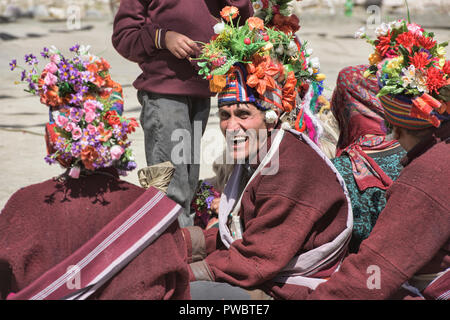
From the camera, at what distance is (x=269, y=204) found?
110 inches

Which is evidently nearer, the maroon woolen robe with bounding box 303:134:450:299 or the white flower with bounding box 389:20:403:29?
the maroon woolen robe with bounding box 303:134:450:299

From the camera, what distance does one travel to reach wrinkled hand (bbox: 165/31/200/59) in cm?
354

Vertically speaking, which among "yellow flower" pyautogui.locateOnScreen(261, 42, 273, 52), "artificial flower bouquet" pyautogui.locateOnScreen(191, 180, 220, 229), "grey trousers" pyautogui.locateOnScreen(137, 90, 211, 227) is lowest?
"artificial flower bouquet" pyautogui.locateOnScreen(191, 180, 220, 229)

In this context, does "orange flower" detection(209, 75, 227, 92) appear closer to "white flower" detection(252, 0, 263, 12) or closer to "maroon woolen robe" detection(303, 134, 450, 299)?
"maroon woolen robe" detection(303, 134, 450, 299)

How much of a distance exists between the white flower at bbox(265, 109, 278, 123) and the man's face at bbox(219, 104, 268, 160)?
0.04 m

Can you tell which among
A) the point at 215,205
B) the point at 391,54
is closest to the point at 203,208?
the point at 215,205

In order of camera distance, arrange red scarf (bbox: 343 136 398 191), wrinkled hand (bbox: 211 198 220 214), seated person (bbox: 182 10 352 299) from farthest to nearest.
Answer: wrinkled hand (bbox: 211 198 220 214) → red scarf (bbox: 343 136 398 191) → seated person (bbox: 182 10 352 299)

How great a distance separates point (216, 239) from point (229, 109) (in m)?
0.78

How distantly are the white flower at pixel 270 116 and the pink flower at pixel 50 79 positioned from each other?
118 cm

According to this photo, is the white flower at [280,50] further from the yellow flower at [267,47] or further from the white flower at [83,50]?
the white flower at [83,50]

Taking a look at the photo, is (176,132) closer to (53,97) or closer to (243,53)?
(243,53)

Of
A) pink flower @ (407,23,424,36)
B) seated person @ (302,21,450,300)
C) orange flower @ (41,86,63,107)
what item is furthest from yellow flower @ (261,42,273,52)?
orange flower @ (41,86,63,107)

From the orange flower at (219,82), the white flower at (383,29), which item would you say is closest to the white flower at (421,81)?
the white flower at (383,29)

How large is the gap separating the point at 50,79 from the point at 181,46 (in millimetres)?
1298
